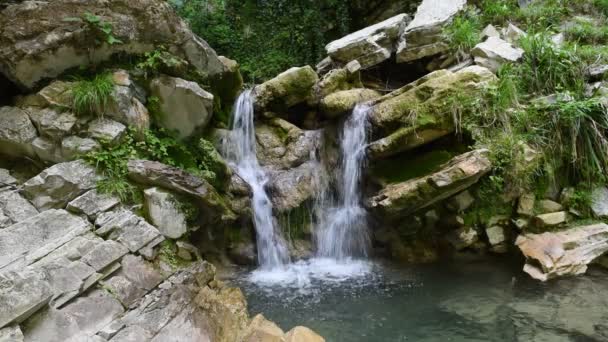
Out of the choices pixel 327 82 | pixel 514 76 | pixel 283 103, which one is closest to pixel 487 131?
pixel 514 76

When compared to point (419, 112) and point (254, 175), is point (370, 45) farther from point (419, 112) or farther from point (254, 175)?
point (254, 175)

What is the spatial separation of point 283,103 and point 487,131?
3.35m

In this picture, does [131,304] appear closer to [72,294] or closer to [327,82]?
[72,294]

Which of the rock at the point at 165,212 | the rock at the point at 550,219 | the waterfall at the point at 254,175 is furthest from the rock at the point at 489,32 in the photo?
the rock at the point at 165,212

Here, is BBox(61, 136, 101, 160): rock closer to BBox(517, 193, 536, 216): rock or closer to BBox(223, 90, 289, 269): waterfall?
BBox(223, 90, 289, 269): waterfall

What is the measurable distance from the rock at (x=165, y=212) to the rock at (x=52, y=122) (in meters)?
1.18

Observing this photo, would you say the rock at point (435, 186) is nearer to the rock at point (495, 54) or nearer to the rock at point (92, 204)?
the rock at point (495, 54)

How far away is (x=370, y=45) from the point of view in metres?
7.71

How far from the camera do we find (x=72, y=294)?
3467mm

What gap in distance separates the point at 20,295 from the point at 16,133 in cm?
242

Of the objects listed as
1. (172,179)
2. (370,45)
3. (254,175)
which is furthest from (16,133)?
(370,45)

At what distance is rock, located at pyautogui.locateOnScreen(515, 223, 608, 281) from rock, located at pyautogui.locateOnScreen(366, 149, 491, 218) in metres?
1.06

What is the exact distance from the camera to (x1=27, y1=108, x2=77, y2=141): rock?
466 centimetres

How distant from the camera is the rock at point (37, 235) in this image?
11.8 feet
